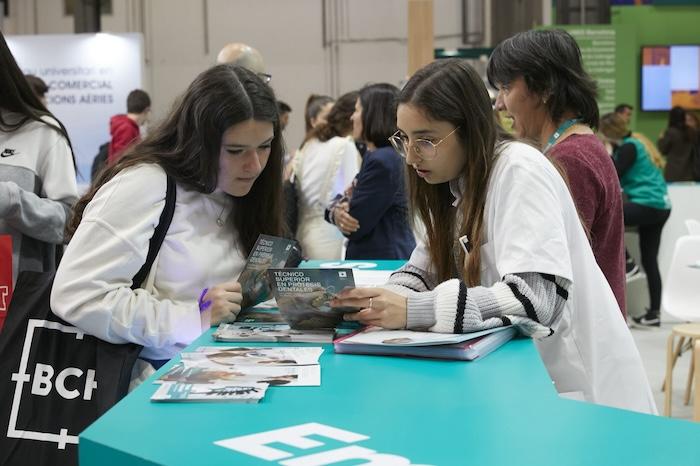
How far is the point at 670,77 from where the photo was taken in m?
11.1

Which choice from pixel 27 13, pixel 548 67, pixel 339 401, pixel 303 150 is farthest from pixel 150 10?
pixel 339 401

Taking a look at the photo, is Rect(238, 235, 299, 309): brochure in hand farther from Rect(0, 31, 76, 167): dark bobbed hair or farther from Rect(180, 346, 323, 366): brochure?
Rect(0, 31, 76, 167): dark bobbed hair

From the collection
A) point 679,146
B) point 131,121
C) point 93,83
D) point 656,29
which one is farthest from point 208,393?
point 656,29

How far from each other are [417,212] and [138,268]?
0.66m

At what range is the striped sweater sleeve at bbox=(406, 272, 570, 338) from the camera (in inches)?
68.7

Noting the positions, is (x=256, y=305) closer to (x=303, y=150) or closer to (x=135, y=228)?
(x=135, y=228)

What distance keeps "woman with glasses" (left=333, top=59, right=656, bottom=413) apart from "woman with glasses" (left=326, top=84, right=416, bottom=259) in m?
1.95

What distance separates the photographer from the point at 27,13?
36.9ft

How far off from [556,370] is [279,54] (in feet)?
30.9

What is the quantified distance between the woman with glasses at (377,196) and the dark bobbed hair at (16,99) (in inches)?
64.4

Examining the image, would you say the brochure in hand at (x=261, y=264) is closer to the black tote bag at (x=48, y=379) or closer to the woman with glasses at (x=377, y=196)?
the black tote bag at (x=48, y=379)

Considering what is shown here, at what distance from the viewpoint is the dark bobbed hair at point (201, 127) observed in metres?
2.08

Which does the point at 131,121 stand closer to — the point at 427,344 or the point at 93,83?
the point at 93,83

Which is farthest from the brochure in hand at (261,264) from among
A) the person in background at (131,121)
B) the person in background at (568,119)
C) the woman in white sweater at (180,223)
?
the person in background at (131,121)
